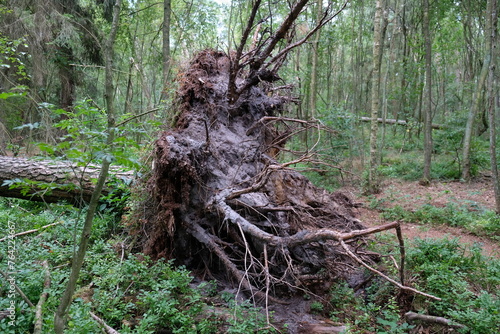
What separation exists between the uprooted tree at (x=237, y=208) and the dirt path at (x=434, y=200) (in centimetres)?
234

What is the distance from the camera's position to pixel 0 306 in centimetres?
281

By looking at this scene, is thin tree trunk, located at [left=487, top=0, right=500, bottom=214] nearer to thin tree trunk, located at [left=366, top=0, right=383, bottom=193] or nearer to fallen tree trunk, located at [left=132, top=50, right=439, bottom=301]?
thin tree trunk, located at [left=366, top=0, right=383, bottom=193]

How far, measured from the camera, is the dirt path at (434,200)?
6.39 meters

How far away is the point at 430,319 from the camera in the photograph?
3076 millimetres

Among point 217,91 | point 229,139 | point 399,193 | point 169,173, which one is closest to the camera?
point 169,173

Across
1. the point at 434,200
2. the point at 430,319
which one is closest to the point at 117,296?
the point at 430,319

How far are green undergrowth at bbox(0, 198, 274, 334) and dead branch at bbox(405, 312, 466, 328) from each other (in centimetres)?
154

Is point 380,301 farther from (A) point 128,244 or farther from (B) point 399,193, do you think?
(B) point 399,193

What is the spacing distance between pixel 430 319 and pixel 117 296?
3.35 m

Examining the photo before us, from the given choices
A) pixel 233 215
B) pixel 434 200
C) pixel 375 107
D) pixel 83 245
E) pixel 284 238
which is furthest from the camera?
pixel 375 107

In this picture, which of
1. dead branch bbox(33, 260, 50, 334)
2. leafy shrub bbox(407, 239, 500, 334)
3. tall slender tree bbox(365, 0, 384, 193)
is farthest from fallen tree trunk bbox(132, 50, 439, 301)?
tall slender tree bbox(365, 0, 384, 193)

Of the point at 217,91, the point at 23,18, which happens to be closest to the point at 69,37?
the point at 23,18

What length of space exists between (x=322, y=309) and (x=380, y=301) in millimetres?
723

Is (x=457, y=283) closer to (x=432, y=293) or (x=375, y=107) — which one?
(x=432, y=293)
